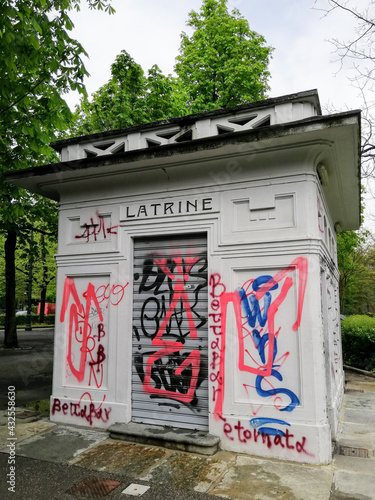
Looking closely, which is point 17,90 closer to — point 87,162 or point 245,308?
point 87,162

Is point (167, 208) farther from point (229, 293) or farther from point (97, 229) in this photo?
point (229, 293)

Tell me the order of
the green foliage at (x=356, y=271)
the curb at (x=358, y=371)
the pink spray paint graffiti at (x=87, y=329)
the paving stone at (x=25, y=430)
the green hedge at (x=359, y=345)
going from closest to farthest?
the paving stone at (x=25, y=430) < the pink spray paint graffiti at (x=87, y=329) < the curb at (x=358, y=371) < the green hedge at (x=359, y=345) < the green foliage at (x=356, y=271)

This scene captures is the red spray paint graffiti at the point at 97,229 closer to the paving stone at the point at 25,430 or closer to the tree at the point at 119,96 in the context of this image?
the paving stone at the point at 25,430

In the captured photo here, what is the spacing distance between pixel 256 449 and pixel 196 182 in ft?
12.0

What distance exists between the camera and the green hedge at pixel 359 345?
39.2 ft

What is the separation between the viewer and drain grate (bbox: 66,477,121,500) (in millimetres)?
3859

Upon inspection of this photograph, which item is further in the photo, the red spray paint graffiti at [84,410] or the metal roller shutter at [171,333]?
the red spray paint graffiti at [84,410]

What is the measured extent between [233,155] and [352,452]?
4.21m

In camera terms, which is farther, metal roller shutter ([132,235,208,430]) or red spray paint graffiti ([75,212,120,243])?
red spray paint graffiti ([75,212,120,243])

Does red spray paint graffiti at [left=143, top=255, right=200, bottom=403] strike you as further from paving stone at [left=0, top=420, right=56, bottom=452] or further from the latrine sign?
paving stone at [left=0, top=420, right=56, bottom=452]

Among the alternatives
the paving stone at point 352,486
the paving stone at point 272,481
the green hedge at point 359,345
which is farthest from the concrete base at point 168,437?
the green hedge at point 359,345

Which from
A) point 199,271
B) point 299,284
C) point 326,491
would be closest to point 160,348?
point 199,271

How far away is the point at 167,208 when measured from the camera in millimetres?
5883

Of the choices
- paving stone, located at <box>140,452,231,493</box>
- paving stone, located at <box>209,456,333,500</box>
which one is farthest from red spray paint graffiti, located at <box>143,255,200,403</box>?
paving stone, located at <box>209,456,333,500</box>
